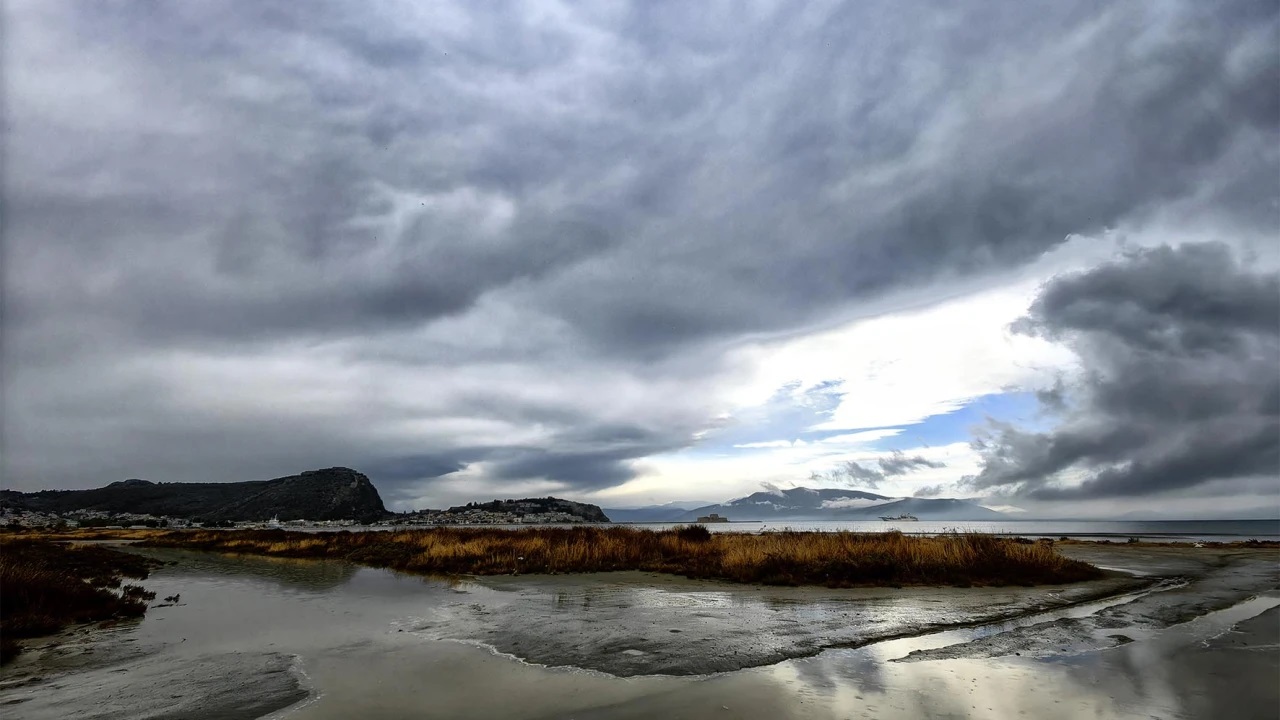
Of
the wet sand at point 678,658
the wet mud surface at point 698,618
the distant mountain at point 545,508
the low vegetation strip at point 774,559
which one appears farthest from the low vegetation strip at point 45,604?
the distant mountain at point 545,508

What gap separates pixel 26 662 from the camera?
8.66 metres

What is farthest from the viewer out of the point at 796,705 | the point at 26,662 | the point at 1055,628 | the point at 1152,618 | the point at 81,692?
the point at 1152,618

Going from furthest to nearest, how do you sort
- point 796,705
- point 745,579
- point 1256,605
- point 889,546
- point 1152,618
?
point 889,546 < point 745,579 < point 1256,605 < point 1152,618 < point 796,705

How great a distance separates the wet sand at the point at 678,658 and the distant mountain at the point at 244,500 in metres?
164

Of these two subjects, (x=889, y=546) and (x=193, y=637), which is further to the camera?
(x=889, y=546)

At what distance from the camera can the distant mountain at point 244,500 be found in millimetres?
152875

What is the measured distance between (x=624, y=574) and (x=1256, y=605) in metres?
17.0

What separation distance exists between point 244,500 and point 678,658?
18911 cm

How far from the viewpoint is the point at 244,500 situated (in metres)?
159

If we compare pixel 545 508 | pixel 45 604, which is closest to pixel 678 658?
pixel 45 604

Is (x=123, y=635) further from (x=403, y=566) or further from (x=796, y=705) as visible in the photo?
(x=403, y=566)

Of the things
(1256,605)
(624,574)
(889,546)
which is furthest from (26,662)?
(1256,605)

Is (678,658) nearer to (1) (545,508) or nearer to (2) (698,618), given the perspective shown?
(2) (698,618)

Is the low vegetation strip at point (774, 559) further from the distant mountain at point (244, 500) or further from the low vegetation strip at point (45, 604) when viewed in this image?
the distant mountain at point (244, 500)
